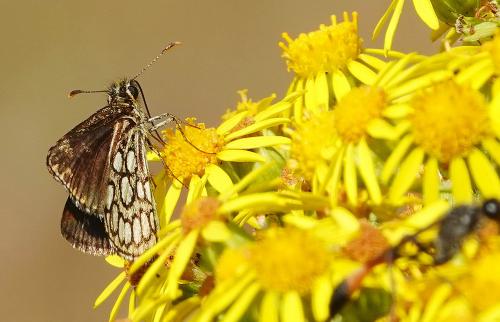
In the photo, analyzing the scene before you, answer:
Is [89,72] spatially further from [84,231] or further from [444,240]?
[444,240]

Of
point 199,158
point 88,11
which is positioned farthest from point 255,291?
Answer: point 88,11

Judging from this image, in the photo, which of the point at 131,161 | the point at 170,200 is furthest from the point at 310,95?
the point at 131,161

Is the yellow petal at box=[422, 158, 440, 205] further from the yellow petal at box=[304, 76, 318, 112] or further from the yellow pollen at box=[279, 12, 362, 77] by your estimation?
the yellow pollen at box=[279, 12, 362, 77]

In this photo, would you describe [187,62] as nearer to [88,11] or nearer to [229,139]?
[88,11]

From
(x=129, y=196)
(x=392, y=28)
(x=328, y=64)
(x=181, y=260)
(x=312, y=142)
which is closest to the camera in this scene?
Answer: (x=181, y=260)

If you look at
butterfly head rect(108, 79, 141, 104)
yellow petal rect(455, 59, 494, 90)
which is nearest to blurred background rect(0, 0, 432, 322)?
butterfly head rect(108, 79, 141, 104)

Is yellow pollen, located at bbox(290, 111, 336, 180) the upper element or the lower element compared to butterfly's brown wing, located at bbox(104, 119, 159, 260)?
upper
